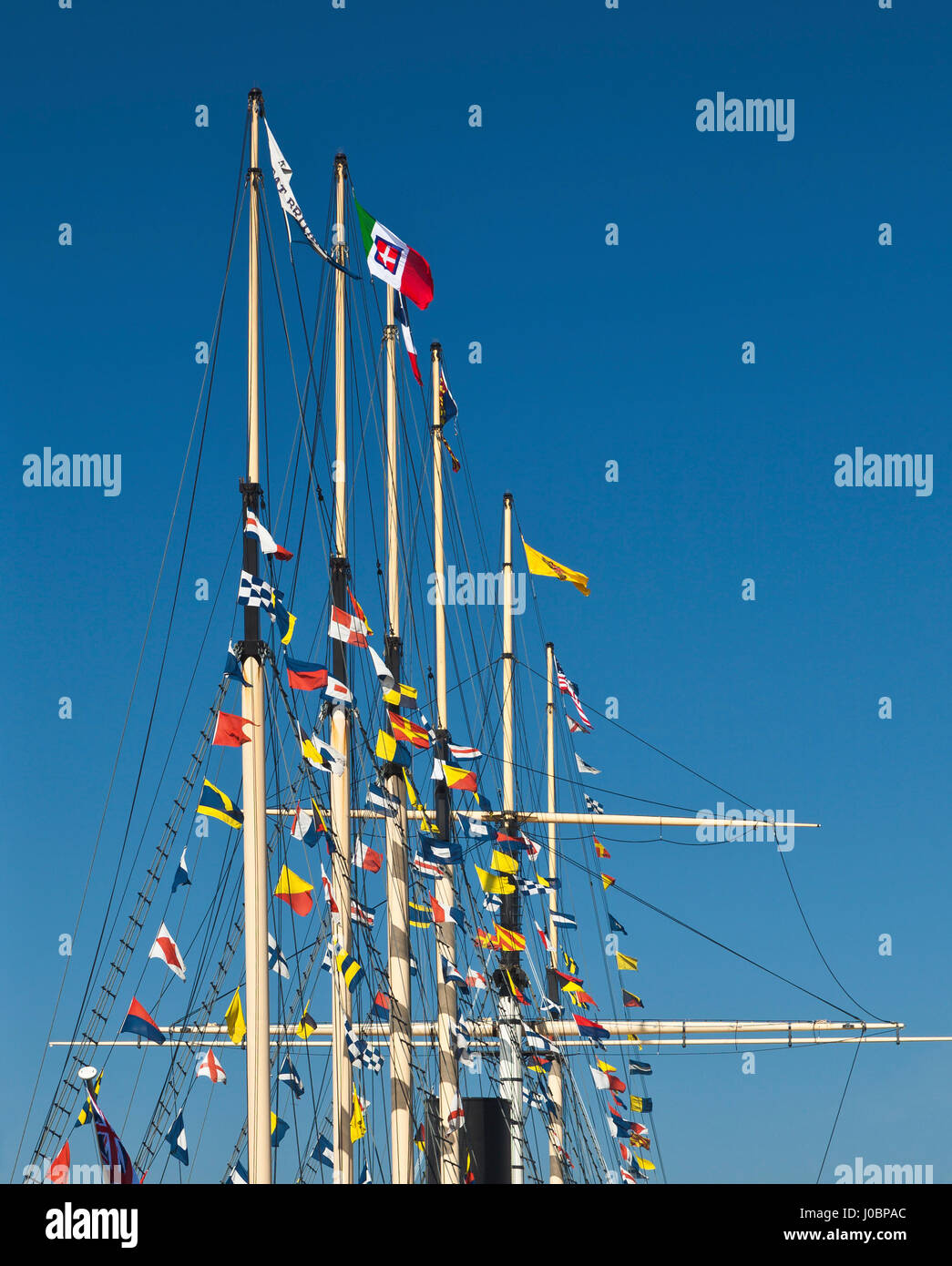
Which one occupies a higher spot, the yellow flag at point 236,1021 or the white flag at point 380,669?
the white flag at point 380,669

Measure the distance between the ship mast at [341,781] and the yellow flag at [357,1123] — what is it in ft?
1.25

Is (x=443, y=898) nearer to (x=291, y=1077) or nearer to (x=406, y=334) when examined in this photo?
(x=291, y=1077)

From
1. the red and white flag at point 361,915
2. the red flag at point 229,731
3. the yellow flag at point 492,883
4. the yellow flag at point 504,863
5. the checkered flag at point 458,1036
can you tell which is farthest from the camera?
the yellow flag at point 504,863

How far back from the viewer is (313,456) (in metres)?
36.2

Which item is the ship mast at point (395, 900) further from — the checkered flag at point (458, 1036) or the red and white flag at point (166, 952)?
the red and white flag at point (166, 952)

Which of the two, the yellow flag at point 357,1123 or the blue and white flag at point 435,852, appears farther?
the blue and white flag at point 435,852

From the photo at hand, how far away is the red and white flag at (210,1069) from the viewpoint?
108 ft

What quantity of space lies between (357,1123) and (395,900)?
6.41m

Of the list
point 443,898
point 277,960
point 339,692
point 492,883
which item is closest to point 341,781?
point 339,692

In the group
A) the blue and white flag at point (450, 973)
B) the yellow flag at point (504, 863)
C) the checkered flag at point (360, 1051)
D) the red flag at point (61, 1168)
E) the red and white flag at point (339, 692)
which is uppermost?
the red and white flag at point (339, 692)

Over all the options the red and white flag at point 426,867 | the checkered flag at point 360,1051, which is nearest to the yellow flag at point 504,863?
the red and white flag at point 426,867
